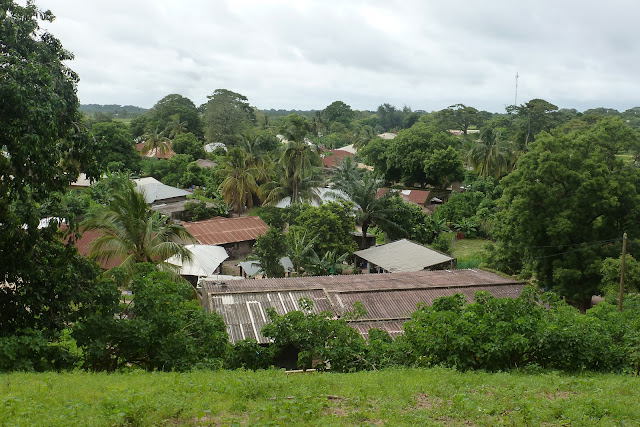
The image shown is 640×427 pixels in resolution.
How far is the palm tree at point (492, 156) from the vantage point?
132ft

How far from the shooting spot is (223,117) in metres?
60.0

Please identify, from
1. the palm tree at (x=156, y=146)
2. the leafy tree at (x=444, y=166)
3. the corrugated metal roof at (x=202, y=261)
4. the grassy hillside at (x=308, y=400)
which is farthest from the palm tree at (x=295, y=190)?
the palm tree at (x=156, y=146)

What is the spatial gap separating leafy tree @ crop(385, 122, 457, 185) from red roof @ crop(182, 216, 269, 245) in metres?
18.5

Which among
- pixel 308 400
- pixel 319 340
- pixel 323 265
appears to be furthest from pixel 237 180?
pixel 308 400

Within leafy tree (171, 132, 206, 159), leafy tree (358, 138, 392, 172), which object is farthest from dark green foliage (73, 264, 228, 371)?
leafy tree (171, 132, 206, 159)

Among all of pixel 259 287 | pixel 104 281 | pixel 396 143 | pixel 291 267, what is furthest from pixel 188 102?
pixel 104 281

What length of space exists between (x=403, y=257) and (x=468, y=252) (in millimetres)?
7068

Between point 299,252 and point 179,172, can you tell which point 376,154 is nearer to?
point 179,172

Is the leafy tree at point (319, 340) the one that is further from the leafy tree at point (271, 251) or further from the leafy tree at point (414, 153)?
the leafy tree at point (414, 153)

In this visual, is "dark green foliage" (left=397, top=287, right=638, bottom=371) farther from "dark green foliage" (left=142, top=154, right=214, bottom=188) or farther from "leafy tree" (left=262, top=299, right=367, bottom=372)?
"dark green foliage" (left=142, top=154, right=214, bottom=188)

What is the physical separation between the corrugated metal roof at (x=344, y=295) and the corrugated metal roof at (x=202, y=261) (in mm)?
4652

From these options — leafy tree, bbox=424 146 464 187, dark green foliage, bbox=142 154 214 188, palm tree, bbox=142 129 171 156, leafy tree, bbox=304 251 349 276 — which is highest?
palm tree, bbox=142 129 171 156

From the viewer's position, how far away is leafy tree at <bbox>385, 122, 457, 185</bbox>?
42562 millimetres

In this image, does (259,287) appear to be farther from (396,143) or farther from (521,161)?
(396,143)
